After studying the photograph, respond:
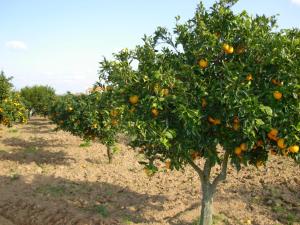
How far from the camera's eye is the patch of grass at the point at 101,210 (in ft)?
29.9

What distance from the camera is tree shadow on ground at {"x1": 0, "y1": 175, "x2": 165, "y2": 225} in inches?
350

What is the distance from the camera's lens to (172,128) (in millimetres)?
5723

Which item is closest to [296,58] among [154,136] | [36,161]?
[154,136]

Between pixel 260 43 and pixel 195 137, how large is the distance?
1.78 meters

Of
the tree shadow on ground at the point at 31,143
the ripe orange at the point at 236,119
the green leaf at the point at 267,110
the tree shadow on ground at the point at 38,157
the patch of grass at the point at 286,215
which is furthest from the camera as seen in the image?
the tree shadow on ground at the point at 31,143

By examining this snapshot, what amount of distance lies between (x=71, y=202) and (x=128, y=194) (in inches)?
69.0

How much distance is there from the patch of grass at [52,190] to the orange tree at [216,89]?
5245 millimetres

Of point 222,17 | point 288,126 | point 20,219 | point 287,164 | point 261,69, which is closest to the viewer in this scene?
point 288,126

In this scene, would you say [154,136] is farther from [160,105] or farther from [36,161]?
[36,161]

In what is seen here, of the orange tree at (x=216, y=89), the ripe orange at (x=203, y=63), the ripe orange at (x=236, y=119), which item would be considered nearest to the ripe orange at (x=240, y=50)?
the orange tree at (x=216, y=89)

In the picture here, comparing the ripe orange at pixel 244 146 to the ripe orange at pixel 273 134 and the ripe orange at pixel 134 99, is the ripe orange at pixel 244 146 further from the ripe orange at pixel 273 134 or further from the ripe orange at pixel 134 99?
the ripe orange at pixel 134 99

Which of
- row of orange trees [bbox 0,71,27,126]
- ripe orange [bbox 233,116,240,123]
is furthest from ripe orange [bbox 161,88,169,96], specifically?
row of orange trees [bbox 0,71,27,126]

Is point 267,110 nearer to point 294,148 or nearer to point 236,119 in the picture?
point 236,119

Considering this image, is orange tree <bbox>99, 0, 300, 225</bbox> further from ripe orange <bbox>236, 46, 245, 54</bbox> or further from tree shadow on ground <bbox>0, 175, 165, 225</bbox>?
tree shadow on ground <bbox>0, 175, 165, 225</bbox>
